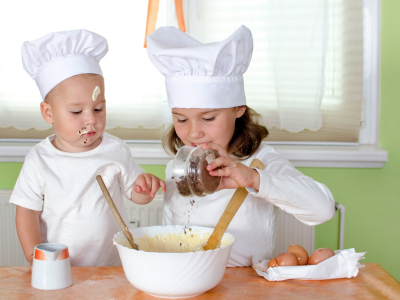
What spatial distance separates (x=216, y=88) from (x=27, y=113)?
116 centimetres

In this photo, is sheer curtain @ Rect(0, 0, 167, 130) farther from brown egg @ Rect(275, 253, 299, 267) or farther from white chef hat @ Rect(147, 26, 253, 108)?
brown egg @ Rect(275, 253, 299, 267)

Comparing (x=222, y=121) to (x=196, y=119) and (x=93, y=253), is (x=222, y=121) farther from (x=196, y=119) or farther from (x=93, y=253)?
(x=93, y=253)

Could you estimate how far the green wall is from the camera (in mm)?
1706

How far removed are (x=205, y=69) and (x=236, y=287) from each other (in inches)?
19.8

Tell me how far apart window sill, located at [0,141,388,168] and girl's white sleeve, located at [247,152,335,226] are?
0.71 meters

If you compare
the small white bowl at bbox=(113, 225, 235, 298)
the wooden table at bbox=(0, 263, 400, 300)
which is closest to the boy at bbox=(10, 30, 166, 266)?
the wooden table at bbox=(0, 263, 400, 300)

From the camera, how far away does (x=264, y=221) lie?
120 centimetres

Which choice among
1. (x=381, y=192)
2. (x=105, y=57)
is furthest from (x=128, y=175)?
(x=381, y=192)

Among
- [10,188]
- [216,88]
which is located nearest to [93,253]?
[216,88]

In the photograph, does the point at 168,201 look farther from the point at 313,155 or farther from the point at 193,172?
the point at 313,155

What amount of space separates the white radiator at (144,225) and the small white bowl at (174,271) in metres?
1.00

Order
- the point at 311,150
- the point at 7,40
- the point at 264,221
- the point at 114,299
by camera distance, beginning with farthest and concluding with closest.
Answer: the point at 7,40, the point at 311,150, the point at 264,221, the point at 114,299

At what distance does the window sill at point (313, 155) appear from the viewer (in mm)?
1668

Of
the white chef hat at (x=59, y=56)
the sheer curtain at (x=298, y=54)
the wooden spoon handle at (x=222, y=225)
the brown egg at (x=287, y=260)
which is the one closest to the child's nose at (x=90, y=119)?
the white chef hat at (x=59, y=56)
